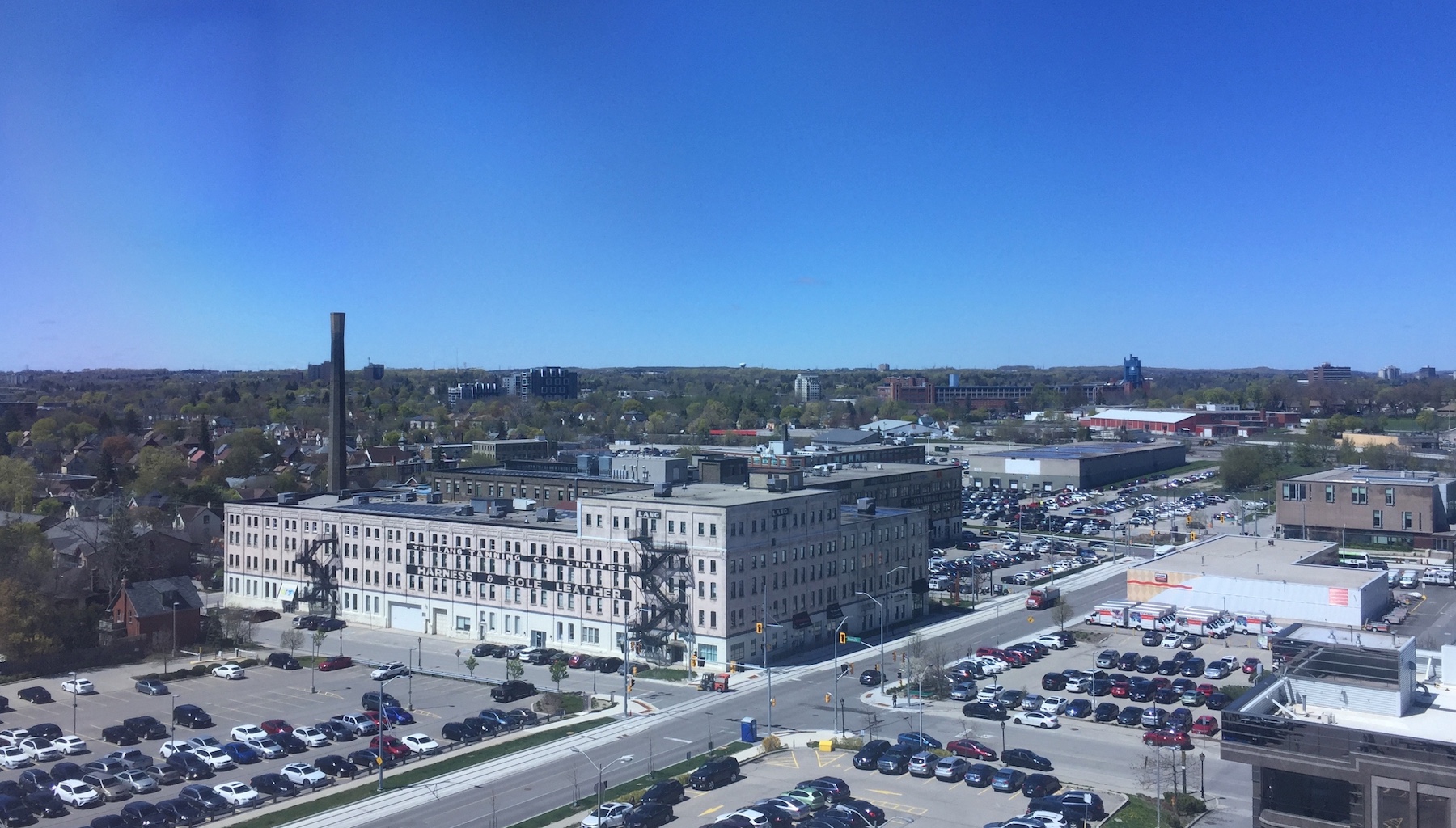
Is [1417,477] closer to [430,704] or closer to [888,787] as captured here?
[888,787]

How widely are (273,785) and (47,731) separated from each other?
552 inches

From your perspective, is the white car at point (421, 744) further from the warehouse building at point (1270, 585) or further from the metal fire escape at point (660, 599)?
the warehouse building at point (1270, 585)

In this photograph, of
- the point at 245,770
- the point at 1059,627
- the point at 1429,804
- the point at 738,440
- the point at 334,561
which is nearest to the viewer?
the point at 1429,804

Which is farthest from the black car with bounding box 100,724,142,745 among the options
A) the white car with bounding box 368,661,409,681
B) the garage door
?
the garage door

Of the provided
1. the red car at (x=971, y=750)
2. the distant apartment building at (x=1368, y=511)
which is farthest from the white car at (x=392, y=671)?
the distant apartment building at (x=1368, y=511)

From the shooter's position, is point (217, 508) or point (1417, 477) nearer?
point (1417, 477)

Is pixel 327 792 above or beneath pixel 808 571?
beneath

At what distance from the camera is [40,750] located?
40906mm

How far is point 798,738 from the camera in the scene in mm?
41719

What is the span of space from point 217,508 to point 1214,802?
88362mm

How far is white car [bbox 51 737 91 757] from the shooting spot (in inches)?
1622

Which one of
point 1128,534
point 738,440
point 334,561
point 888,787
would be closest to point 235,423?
point 738,440

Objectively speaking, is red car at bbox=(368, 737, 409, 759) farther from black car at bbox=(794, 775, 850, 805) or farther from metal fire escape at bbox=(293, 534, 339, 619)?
metal fire escape at bbox=(293, 534, 339, 619)

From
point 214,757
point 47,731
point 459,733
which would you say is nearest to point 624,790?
point 459,733
